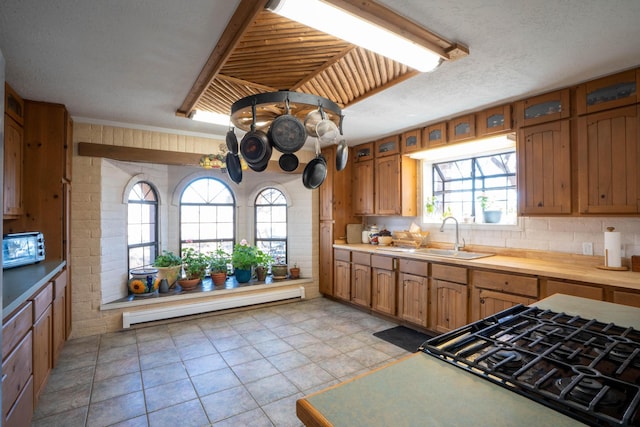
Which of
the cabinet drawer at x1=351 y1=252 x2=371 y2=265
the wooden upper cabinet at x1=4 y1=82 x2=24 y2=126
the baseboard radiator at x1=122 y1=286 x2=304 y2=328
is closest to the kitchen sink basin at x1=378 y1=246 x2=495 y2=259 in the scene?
the cabinet drawer at x1=351 y1=252 x2=371 y2=265

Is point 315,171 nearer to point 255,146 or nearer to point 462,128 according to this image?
point 255,146

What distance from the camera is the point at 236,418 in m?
2.14

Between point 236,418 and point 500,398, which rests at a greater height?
point 500,398

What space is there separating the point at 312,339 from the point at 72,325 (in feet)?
8.67

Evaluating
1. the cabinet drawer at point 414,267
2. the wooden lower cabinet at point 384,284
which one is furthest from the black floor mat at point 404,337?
the cabinet drawer at point 414,267

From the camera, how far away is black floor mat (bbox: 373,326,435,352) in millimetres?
3329

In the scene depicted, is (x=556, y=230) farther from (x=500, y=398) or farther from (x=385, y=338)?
(x=500, y=398)

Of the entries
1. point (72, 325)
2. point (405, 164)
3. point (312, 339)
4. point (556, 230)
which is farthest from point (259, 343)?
point (556, 230)

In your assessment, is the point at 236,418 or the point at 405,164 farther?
the point at 405,164

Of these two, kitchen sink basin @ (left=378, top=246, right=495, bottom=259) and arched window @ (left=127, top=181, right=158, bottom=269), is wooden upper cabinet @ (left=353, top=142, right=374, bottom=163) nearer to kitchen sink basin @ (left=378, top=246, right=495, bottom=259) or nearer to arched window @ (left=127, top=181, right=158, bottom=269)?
kitchen sink basin @ (left=378, top=246, right=495, bottom=259)

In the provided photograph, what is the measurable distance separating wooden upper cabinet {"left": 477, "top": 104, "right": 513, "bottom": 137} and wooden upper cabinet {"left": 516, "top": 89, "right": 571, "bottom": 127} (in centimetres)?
9

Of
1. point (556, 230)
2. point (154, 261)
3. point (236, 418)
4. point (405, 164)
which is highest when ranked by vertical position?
point (405, 164)

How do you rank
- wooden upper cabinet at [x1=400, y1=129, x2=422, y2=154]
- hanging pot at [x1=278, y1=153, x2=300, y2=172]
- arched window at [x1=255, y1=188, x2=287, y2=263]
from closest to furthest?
hanging pot at [x1=278, y1=153, x2=300, y2=172], wooden upper cabinet at [x1=400, y1=129, x2=422, y2=154], arched window at [x1=255, y1=188, x2=287, y2=263]

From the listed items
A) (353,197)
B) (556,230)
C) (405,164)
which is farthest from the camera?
(353,197)
